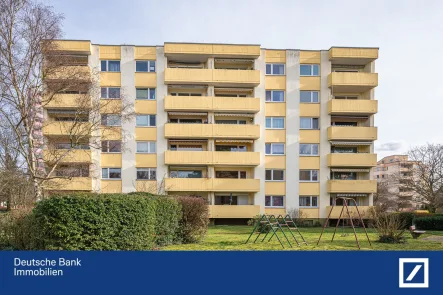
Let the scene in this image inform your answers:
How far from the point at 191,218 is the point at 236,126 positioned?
53.9 feet

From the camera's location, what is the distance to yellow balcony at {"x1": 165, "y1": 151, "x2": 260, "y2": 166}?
94.6ft

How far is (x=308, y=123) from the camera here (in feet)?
102

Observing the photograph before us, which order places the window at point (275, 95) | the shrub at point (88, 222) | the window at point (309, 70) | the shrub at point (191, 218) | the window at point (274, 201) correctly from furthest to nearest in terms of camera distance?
1. the window at point (309, 70)
2. the window at point (275, 95)
3. the window at point (274, 201)
4. the shrub at point (191, 218)
5. the shrub at point (88, 222)

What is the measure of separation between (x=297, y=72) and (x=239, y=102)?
7178mm

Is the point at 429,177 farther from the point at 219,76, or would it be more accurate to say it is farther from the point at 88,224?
the point at 88,224

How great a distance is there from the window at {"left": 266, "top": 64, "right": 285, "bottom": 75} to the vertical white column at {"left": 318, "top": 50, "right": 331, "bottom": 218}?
4.14 metres

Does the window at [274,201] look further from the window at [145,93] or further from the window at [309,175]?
the window at [145,93]

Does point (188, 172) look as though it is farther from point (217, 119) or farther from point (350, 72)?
point (350, 72)

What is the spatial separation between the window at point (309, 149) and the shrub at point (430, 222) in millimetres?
10640

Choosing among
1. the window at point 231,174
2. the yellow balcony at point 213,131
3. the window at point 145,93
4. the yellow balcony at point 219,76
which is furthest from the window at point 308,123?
the window at point 145,93

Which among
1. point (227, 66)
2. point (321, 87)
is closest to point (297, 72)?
point (321, 87)

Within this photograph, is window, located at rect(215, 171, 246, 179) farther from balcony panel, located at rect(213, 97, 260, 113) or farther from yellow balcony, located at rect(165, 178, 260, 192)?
balcony panel, located at rect(213, 97, 260, 113)

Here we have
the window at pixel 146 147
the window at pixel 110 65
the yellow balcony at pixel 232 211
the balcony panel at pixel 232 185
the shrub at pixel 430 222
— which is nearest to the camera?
the shrub at pixel 430 222

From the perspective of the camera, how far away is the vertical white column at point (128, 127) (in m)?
29.2
